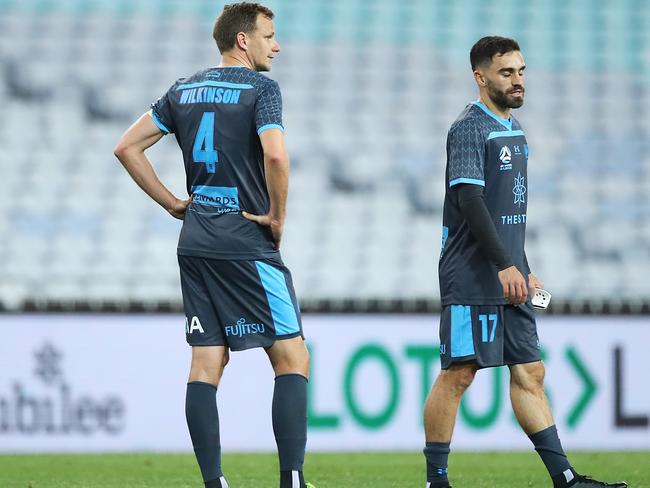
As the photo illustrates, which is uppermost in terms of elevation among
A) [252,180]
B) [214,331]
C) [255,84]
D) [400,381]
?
[255,84]

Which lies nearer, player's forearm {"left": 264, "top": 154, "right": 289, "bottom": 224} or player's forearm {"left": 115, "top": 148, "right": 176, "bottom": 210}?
player's forearm {"left": 264, "top": 154, "right": 289, "bottom": 224}

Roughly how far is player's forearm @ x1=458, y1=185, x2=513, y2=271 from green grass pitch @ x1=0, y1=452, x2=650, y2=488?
1.60 meters

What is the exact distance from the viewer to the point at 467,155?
15.9 feet

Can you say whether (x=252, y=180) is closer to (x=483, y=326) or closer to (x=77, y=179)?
(x=483, y=326)

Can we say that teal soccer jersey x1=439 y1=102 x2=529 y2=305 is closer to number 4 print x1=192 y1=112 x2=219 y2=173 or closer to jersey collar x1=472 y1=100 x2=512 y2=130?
jersey collar x1=472 y1=100 x2=512 y2=130

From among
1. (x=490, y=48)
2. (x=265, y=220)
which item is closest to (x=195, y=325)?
(x=265, y=220)

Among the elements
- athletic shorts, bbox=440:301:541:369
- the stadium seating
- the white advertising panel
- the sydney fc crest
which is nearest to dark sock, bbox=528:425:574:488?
athletic shorts, bbox=440:301:541:369

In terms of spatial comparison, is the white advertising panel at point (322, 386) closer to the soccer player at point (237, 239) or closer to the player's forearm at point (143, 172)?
the player's forearm at point (143, 172)

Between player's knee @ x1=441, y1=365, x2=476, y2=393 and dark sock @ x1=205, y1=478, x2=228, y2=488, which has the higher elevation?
player's knee @ x1=441, y1=365, x2=476, y2=393

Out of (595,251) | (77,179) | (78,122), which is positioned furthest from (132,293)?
(595,251)

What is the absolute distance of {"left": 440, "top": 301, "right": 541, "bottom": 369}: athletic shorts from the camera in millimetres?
4840

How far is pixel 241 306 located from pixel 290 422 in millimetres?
440

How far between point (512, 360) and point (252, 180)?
4.07 ft

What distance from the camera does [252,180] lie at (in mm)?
4609
